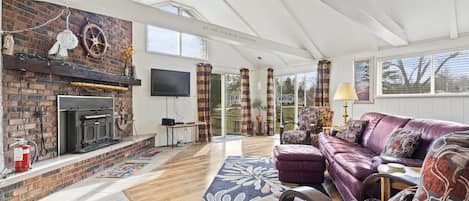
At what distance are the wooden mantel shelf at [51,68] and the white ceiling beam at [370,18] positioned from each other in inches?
144

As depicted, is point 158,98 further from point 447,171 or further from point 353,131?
point 447,171

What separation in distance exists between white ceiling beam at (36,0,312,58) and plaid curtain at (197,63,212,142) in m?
2.10

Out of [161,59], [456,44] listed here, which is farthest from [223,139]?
[456,44]

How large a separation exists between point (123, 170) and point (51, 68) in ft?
5.74

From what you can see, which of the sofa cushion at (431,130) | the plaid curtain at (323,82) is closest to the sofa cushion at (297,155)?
the sofa cushion at (431,130)

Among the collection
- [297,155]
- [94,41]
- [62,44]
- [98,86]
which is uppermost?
[94,41]

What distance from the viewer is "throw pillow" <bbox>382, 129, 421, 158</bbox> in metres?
2.62

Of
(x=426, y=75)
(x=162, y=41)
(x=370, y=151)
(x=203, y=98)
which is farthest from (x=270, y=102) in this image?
(x=370, y=151)

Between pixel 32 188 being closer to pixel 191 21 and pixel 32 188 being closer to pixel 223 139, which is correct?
pixel 191 21

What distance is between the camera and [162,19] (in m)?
3.91

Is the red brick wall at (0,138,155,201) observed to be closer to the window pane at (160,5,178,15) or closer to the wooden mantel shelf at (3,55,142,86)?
the wooden mantel shelf at (3,55,142,86)

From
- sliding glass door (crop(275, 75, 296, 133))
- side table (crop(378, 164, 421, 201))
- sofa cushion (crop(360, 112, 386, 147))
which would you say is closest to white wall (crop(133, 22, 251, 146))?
sliding glass door (crop(275, 75, 296, 133))

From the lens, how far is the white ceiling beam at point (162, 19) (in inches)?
125

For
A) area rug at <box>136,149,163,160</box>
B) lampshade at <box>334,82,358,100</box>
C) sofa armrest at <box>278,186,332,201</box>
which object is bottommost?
area rug at <box>136,149,163,160</box>
